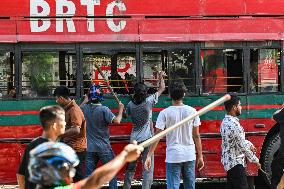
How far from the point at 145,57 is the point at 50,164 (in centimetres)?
685

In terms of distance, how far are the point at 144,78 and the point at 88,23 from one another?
1.21 metres

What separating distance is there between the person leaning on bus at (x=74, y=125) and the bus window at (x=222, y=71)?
8.37ft

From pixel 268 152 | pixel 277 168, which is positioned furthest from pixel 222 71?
pixel 277 168

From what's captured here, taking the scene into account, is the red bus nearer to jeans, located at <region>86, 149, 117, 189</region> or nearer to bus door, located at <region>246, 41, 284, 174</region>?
bus door, located at <region>246, 41, 284, 174</region>

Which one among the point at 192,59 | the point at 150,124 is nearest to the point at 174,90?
the point at 150,124

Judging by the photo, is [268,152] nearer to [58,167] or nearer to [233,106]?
[233,106]

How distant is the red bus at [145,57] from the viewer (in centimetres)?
1027

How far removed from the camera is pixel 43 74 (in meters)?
10.3

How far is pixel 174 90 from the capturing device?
825cm

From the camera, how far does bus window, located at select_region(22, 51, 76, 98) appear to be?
33.8 feet

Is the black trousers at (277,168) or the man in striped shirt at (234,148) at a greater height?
the man in striped shirt at (234,148)

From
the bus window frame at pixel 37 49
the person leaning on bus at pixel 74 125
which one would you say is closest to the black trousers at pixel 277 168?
the person leaning on bus at pixel 74 125

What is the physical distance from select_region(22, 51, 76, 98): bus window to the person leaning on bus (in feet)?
5.18

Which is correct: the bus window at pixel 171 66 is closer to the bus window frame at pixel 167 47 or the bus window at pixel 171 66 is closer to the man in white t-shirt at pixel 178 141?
the bus window frame at pixel 167 47
